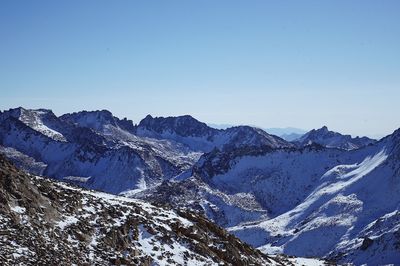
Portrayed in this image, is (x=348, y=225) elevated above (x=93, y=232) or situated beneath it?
situated beneath

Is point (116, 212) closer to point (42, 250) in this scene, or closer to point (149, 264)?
point (149, 264)

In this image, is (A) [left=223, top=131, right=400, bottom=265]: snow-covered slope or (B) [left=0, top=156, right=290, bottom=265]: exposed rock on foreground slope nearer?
(B) [left=0, top=156, right=290, bottom=265]: exposed rock on foreground slope

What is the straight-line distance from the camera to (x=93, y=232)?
1446 inches

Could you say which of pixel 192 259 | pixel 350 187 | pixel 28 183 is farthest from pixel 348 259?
pixel 28 183

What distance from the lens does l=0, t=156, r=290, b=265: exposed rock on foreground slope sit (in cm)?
3083

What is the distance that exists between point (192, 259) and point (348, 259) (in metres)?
105

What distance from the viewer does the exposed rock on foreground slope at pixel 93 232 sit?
30.8 m

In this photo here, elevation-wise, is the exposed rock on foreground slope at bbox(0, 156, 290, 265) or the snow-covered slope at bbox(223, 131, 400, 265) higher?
the exposed rock on foreground slope at bbox(0, 156, 290, 265)

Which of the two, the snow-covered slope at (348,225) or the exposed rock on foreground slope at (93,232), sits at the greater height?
the exposed rock on foreground slope at (93,232)

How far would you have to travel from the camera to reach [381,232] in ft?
466

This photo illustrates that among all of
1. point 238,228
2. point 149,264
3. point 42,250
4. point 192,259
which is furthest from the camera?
point 238,228

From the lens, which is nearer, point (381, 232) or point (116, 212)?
point (116, 212)

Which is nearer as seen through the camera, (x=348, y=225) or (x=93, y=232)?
(x=93, y=232)

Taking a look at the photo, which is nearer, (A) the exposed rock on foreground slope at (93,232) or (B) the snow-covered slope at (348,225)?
(A) the exposed rock on foreground slope at (93,232)
